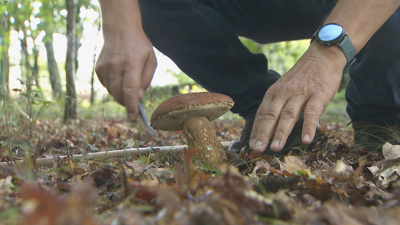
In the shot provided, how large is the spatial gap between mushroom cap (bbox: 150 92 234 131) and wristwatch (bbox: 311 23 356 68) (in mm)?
735

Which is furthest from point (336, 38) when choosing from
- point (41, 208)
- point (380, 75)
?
point (41, 208)

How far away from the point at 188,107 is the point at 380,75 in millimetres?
1823

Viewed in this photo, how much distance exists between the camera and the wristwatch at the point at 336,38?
1.62m

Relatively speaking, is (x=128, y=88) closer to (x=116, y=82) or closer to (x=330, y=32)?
(x=116, y=82)

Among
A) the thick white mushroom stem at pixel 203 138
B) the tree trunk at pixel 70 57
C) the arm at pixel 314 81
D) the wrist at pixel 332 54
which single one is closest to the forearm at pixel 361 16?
the arm at pixel 314 81

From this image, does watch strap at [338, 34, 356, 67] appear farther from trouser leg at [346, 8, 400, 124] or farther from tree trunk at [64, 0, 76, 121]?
tree trunk at [64, 0, 76, 121]

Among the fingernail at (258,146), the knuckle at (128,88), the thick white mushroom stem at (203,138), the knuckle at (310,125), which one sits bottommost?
the thick white mushroom stem at (203,138)

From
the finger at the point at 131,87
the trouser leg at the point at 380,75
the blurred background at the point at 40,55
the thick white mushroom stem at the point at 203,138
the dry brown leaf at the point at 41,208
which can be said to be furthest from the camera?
the blurred background at the point at 40,55

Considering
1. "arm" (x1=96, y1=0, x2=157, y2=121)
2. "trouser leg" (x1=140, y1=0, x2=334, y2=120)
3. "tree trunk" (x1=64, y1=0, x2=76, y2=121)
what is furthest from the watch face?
"tree trunk" (x1=64, y1=0, x2=76, y2=121)

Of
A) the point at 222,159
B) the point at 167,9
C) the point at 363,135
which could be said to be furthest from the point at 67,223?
the point at 363,135

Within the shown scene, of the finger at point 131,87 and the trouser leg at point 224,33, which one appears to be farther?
the trouser leg at point 224,33

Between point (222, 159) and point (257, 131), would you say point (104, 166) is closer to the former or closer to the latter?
point (222, 159)

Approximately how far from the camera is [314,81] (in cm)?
162

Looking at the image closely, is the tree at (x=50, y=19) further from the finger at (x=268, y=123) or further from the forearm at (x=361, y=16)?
the forearm at (x=361, y=16)
